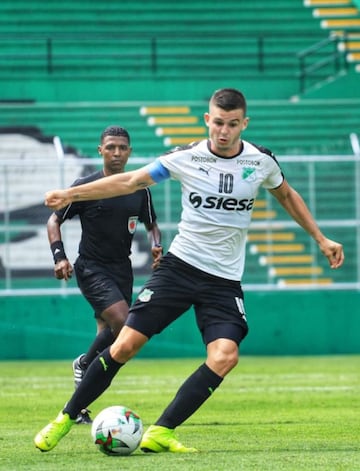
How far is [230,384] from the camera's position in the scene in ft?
45.1

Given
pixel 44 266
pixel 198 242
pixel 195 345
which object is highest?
pixel 198 242

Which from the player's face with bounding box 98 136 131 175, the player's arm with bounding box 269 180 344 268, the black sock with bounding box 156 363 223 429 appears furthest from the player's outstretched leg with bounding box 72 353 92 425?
the player's arm with bounding box 269 180 344 268

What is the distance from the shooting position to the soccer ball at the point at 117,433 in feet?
25.0

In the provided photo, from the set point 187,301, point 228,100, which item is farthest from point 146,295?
point 228,100

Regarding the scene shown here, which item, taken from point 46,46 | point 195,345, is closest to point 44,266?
point 195,345

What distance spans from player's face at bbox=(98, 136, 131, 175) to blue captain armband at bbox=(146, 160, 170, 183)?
2.19 m

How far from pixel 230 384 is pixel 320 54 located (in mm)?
13741

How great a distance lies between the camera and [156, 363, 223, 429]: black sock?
7590mm

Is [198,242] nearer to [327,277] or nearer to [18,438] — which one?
[18,438]

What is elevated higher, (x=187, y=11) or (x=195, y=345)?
(x=187, y=11)

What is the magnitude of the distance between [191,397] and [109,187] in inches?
50.8

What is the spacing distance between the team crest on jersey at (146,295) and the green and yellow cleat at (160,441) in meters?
0.75

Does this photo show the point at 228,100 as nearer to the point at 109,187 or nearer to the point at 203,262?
the point at 109,187

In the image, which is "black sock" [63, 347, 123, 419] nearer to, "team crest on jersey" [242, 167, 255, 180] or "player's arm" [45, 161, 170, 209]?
"player's arm" [45, 161, 170, 209]
